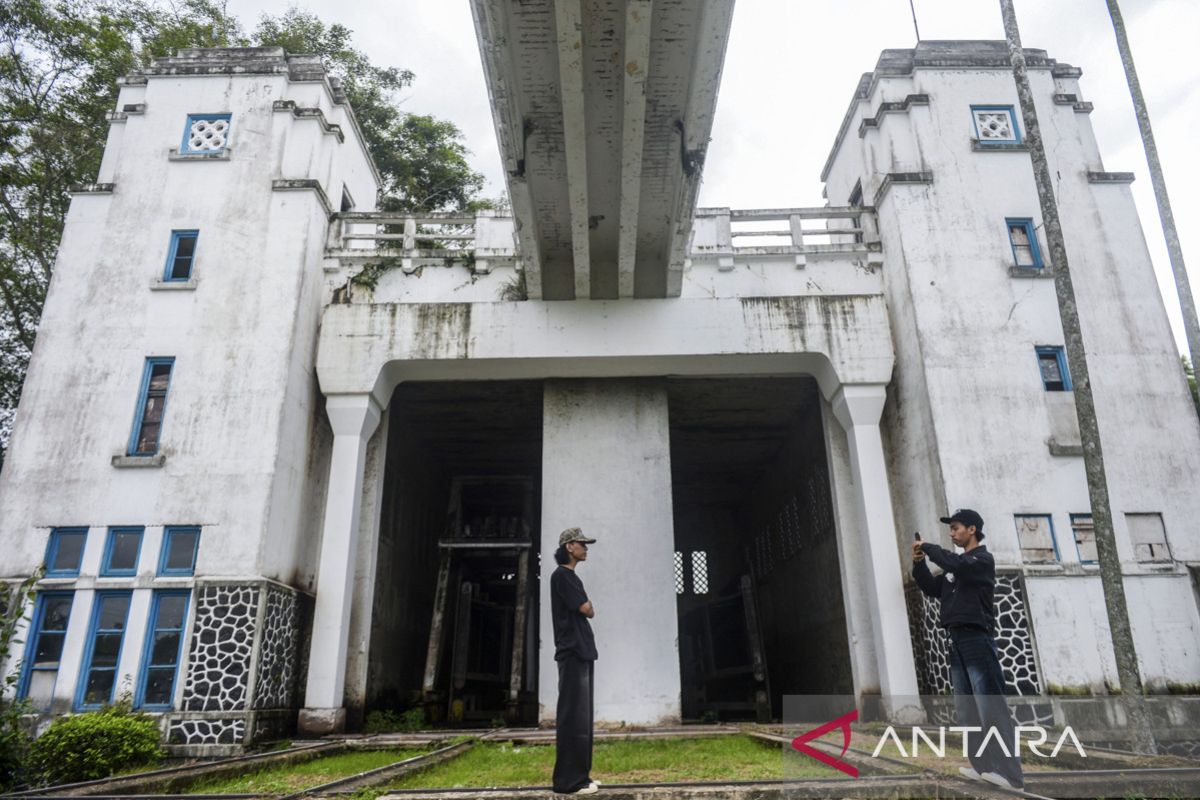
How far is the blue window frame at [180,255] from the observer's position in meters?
11.6

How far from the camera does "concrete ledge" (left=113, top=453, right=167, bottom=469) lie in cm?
1039

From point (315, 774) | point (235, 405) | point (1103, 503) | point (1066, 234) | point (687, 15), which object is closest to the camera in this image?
point (315, 774)

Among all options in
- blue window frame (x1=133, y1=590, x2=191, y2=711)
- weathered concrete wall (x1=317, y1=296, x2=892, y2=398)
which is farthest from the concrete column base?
weathered concrete wall (x1=317, y1=296, x2=892, y2=398)

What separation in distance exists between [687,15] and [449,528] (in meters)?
10.9

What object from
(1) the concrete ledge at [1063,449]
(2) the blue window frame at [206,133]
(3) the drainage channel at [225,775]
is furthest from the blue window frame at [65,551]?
(1) the concrete ledge at [1063,449]

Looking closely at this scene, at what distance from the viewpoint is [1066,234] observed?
38.8ft

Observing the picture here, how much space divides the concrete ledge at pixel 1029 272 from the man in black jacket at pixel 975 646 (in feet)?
24.4

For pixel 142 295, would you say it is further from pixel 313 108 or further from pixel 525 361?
pixel 525 361

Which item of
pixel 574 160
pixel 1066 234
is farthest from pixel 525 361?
pixel 1066 234

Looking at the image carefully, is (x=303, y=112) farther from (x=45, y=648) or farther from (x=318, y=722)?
(x=318, y=722)

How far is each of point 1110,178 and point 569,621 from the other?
37.7ft

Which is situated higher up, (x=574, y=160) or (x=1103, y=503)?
(x=574, y=160)

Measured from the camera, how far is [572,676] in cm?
550

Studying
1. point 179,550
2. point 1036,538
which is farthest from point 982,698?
point 179,550
